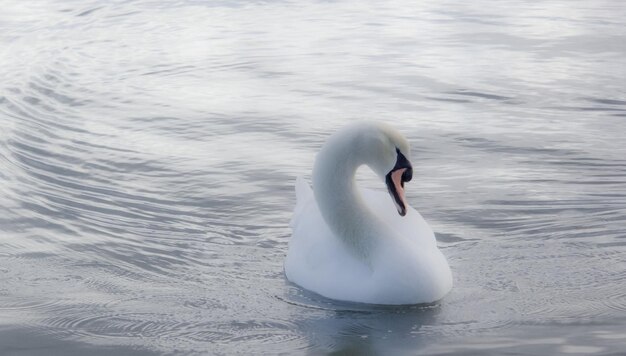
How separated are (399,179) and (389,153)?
0.15 meters

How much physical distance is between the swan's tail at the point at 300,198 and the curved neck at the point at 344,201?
626 mm

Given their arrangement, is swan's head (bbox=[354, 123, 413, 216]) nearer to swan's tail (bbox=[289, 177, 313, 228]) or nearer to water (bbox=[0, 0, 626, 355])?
water (bbox=[0, 0, 626, 355])

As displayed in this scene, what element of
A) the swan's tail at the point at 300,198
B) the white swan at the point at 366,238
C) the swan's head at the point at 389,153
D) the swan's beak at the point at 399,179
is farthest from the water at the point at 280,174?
the swan's head at the point at 389,153

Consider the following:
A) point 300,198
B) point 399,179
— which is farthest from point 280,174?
point 399,179

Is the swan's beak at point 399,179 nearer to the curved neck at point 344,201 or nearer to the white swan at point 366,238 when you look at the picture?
the white swan at point 366,238

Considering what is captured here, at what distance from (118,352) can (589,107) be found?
246 inches

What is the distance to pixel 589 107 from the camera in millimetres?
10648

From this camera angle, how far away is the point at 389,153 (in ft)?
20.0

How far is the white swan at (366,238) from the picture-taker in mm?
6117

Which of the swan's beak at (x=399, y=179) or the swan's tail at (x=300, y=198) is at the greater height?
the swan's beak at (x=399, y=179)

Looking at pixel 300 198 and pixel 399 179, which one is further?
pixel 300 198

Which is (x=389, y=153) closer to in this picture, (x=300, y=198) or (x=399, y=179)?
(x=399, y=179)

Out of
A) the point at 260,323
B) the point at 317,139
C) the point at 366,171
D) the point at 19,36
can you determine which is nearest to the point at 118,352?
the point at 260,323

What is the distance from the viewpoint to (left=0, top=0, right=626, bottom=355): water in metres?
5.89
